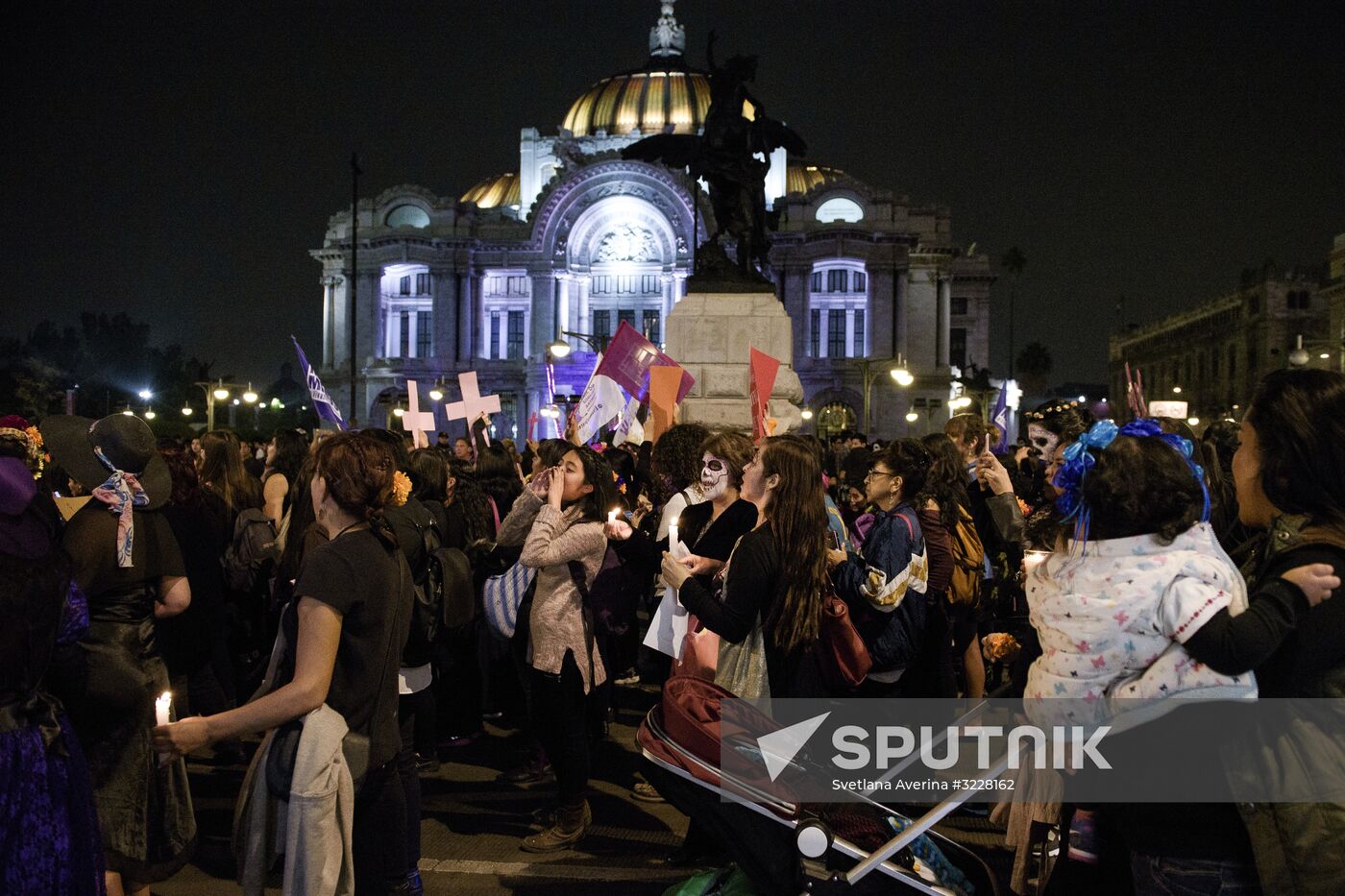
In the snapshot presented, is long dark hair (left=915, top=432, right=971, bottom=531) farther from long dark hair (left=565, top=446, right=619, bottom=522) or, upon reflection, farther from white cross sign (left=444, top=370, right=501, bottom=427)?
white cross sign (left=444, top=370, right=501, bottom=427)

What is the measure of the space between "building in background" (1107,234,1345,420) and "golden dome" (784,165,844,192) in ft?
78.9

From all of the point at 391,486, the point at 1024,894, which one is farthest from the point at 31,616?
the point at 1024,894

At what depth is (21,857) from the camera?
3.15 m

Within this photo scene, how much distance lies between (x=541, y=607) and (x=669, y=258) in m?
56.9

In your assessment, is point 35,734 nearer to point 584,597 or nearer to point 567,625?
point 567,625

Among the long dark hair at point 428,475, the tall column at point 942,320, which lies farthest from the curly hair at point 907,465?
the tall column at point 942,320

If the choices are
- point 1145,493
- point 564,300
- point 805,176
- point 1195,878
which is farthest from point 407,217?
point 1195,878

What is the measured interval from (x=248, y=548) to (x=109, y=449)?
2887 millimetres

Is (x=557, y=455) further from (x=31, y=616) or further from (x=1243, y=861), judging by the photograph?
(x=1243, y=861)

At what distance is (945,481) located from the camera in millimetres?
6375

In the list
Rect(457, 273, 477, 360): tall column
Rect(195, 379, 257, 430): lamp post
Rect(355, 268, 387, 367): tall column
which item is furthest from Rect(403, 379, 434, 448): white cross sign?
Rect(355, 268, 387, 367): tall column

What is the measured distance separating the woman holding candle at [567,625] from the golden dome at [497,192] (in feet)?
243

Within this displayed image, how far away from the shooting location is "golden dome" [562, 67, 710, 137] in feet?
237

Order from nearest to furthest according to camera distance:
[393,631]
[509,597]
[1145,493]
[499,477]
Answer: [1145,493] → [393,631] → [509,597] → [499,477]
